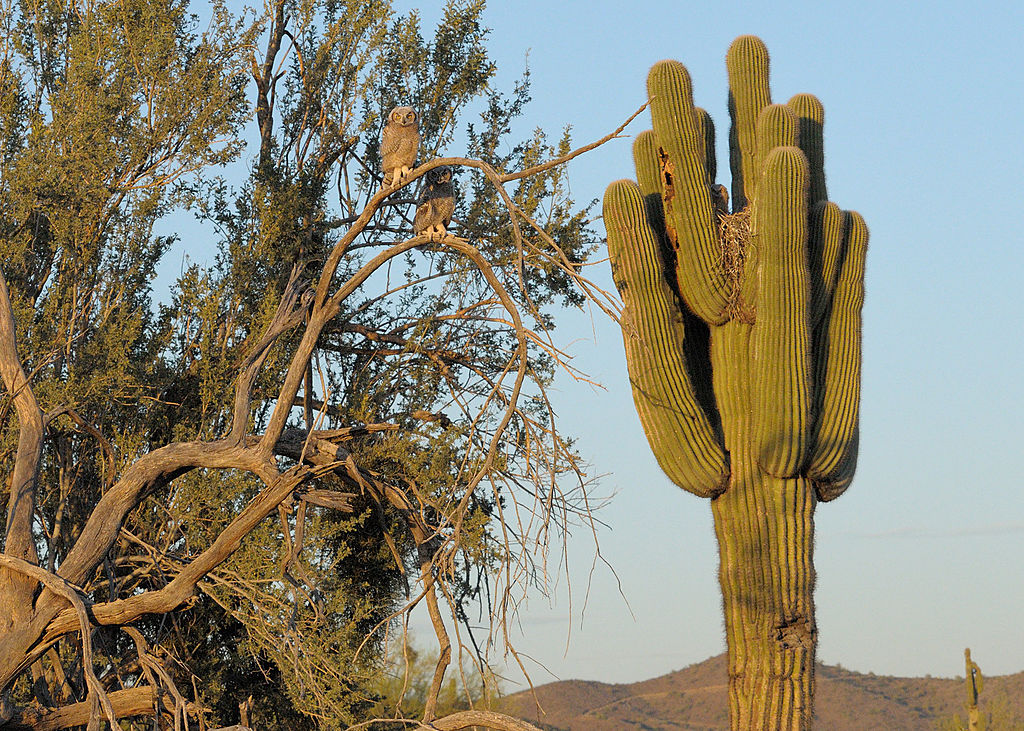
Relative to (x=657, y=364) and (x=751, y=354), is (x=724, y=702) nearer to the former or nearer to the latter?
(x=751, y=354)

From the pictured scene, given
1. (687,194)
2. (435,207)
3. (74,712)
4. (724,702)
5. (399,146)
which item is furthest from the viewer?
(724,702)

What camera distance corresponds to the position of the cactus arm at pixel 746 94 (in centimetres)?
795

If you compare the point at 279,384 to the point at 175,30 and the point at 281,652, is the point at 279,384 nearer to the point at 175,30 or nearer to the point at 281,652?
the point at 281,652

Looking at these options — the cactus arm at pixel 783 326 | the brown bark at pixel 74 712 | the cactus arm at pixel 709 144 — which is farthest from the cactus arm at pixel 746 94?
the brown bark at pixel 74 712

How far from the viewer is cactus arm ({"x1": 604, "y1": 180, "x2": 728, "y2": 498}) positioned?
22.8 ft

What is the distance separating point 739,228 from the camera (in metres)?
7.32

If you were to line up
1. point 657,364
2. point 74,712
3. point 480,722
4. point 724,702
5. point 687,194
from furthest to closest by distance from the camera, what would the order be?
point 724,702 < point 687,194 < point 657,364 < point 74,712 < point 480,722

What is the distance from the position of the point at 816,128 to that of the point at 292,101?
401 cm

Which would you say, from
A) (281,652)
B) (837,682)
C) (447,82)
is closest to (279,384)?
(281,652)

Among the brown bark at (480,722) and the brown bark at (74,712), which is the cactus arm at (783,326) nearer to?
the brown bark at (480,722)

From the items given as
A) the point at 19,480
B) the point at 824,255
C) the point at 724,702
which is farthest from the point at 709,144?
the point at 724,702

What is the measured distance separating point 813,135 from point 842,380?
1998 millimetres

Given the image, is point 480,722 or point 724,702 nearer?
point 480,722

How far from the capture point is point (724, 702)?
26312mm
